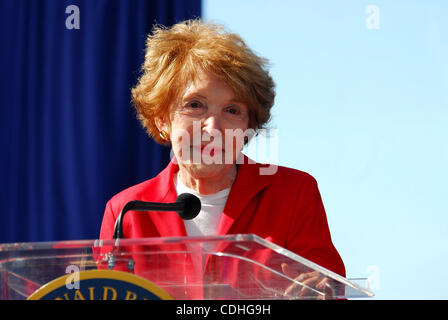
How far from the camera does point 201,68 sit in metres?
1.48

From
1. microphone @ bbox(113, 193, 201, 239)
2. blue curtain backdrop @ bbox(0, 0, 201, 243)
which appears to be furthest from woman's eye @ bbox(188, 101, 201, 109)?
blue curtain backdrop @ bbox(0, 0, 201, 243)

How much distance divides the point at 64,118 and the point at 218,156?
3.51 feet

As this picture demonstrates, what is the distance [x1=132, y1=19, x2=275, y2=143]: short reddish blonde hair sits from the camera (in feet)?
4.88

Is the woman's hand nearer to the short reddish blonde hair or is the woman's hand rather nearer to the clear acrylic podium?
the clear acrylic podium

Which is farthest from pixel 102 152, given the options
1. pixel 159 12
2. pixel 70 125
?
pixel 159 12

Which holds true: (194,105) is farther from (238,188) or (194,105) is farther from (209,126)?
(238,188)

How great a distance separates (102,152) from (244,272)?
1.57 metres

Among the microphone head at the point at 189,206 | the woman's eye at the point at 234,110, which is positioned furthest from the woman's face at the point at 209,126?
the microphone head at the point at 189,206

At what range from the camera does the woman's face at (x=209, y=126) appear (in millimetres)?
1446

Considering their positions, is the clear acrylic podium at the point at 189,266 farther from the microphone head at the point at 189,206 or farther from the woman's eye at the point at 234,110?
the woman's eye at the point at 234,110

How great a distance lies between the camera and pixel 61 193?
2324 millimetres

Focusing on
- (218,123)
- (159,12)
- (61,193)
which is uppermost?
(159,12)

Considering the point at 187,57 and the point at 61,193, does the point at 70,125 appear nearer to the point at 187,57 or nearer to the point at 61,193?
the point at 61,193
